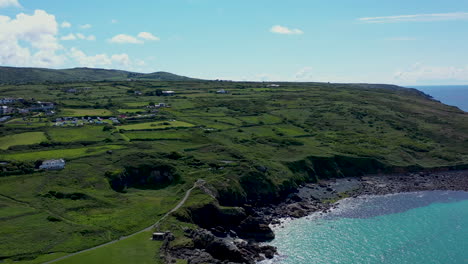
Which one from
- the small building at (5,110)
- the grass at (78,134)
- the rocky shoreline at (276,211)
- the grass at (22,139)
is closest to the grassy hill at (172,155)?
the grass at (22,139)

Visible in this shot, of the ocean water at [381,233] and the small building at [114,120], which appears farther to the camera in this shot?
the small building at [114,120]

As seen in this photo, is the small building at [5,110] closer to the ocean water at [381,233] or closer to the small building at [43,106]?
the small building at [43,106]

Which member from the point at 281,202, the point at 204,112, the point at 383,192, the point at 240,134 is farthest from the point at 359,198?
the point at 204,112

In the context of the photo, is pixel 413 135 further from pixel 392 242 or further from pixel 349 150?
pixel 392 242

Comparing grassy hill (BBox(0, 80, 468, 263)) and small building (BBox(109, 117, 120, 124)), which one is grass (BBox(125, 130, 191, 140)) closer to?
grassy hill (BBox(0, 80, 468, 263))

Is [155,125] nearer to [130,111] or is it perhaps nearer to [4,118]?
[130,111]

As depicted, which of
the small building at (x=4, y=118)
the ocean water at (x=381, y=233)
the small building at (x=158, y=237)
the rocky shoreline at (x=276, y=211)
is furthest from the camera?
the small building at (x=4, y=118)
